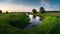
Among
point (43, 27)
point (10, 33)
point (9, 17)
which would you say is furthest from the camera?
point (9, 17)

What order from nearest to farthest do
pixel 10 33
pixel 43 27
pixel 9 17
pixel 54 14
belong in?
pixel 10 33, pixel 43 27, pixel 9 17, pixel 54 14

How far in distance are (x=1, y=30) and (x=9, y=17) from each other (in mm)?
1619

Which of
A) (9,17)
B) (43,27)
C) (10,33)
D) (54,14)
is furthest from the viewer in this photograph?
(54,14)

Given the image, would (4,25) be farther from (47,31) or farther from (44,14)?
(44,14)

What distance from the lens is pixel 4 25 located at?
774cm

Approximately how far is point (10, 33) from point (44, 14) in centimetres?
494

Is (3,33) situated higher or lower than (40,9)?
lower

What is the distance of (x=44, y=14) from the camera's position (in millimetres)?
12102

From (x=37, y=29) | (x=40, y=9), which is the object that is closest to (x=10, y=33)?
(x=37, y=29)

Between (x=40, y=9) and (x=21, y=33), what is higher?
(x=40, y=9)

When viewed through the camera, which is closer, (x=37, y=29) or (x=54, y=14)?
(x=37, y=29)

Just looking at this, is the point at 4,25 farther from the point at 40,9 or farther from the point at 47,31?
the point at 40,9

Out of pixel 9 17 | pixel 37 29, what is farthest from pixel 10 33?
pixel 9 17

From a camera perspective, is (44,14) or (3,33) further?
(44,14)
